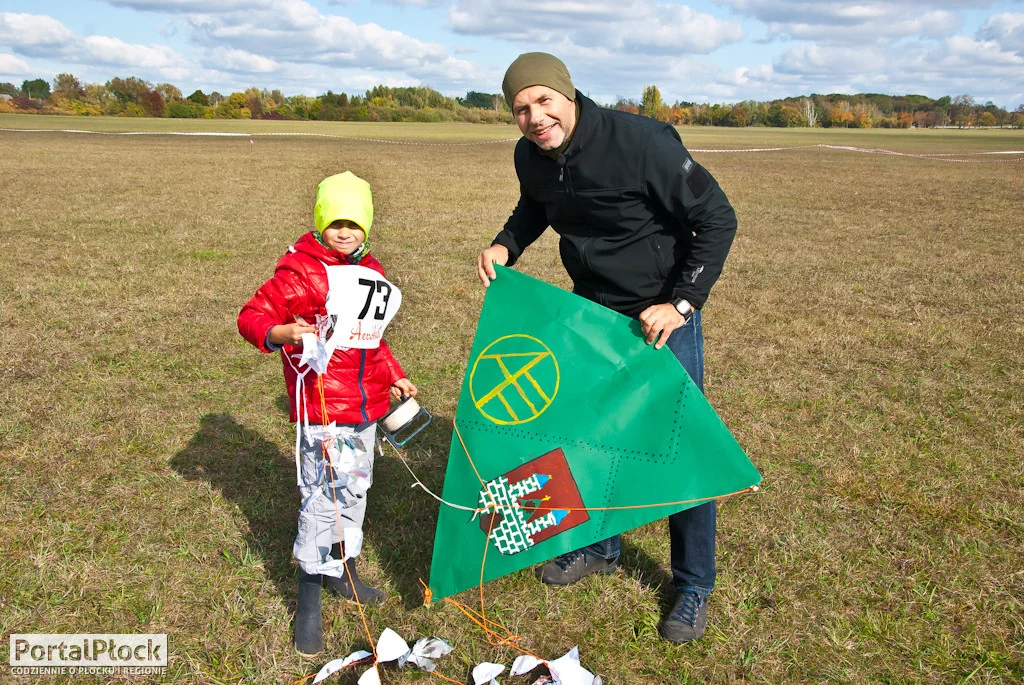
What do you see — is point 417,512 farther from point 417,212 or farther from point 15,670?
point 417,212

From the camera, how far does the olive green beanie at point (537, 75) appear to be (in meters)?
2.67

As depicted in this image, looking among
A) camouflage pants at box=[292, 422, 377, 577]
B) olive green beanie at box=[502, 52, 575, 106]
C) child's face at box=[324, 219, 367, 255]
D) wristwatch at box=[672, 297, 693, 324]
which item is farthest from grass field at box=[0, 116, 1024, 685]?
olive green beanie at box=[502, 52, 575, 106]

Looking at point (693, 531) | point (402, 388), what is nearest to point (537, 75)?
point (402, 388)

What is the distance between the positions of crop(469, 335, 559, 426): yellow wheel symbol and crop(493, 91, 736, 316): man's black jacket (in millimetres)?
353

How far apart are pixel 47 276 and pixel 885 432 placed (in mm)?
9115

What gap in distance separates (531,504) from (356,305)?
1053 mm

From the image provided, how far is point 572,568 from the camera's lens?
3.64 metres

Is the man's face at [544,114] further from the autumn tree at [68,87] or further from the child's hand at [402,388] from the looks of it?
the autumn tree at [68,87]

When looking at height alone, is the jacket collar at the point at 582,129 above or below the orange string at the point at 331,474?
above

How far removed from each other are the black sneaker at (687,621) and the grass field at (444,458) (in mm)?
56

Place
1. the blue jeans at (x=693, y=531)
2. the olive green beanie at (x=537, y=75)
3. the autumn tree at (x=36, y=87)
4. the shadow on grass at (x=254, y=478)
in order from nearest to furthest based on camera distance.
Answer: the olive green beanie at (x=537, y=75), the blue jeans at (x=693, y=531), the shadow on grass at (x=254, y=478), the autumn tree at (x=36, y=87)

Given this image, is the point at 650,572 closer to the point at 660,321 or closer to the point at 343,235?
the point at 660,321

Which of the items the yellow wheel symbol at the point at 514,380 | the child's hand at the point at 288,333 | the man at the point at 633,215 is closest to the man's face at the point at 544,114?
the man at the point at 633,215

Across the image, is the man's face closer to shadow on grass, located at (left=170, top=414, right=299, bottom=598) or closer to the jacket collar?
the jacket collar
